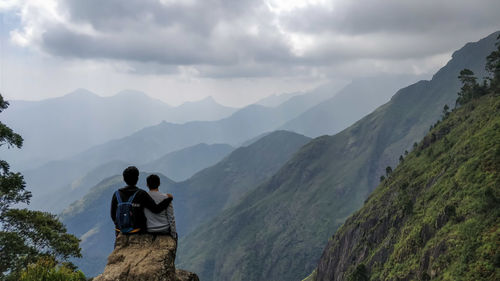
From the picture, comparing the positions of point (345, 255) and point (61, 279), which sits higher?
point (61, 279)

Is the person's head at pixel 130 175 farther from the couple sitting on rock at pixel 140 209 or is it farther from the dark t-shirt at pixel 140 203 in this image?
the dark t-shirt at pixel 140 203

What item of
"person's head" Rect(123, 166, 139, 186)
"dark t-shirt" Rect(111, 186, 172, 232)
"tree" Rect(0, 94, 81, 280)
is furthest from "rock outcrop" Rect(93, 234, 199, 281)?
"tree" Rect(0, 94, 81, 280)

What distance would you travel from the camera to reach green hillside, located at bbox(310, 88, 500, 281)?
56312 mm

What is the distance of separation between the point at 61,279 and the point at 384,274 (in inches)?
3429

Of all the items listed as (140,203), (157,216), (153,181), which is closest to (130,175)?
(153,181)

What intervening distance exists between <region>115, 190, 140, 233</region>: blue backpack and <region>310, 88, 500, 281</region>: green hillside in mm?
51262

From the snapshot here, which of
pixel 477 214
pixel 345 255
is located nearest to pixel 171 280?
pixel 477 214

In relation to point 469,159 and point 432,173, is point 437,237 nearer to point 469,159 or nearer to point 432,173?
point 469,159

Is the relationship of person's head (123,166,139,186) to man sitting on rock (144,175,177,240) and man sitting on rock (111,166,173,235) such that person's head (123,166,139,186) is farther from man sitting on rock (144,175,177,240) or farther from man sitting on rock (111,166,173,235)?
man sitting on rock (144,175,177,240)

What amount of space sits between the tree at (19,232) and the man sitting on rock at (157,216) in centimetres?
1846

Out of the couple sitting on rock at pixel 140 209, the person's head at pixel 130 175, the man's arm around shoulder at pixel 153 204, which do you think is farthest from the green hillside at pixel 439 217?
the person's head at pixel 130 175

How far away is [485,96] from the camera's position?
127250 millimetres

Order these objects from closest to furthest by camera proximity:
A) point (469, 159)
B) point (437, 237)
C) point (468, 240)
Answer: point (468, 240)
point (437, 237)
point (469, 159)

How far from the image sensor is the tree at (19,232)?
26.1 m
